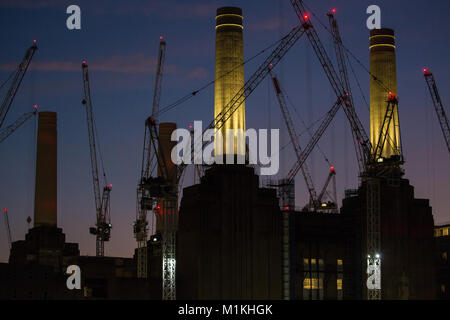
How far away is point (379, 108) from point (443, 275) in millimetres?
38446

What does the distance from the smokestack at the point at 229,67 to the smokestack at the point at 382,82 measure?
99.7ft

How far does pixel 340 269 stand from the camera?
167m

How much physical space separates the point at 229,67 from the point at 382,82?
33914 mm

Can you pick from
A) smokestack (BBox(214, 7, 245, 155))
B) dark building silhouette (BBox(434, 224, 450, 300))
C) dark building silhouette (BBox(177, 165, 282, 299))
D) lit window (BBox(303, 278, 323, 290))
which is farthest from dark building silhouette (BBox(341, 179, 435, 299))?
smokestack (BBox(214, 7, 245, 155))

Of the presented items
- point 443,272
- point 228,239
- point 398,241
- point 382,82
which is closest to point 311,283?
point 398,241

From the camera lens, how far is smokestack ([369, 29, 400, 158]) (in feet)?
578

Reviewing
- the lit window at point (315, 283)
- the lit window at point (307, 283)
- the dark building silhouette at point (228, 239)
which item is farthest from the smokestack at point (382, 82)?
the dark building silhouette at point (228, 239)

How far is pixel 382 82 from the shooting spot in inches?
6978

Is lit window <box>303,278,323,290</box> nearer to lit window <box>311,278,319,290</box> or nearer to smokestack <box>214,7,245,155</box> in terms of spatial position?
lit window <box>311,278,319,290</box>

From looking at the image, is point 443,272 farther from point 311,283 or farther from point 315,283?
point 311,283

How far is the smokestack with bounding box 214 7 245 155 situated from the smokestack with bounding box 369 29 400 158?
99.7ft

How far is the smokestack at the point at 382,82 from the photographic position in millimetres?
176250

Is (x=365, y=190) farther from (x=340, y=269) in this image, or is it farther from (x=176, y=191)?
(x=176, y=191)

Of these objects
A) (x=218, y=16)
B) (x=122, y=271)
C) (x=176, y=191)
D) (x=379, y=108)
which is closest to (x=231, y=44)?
(x=218, y=16)
